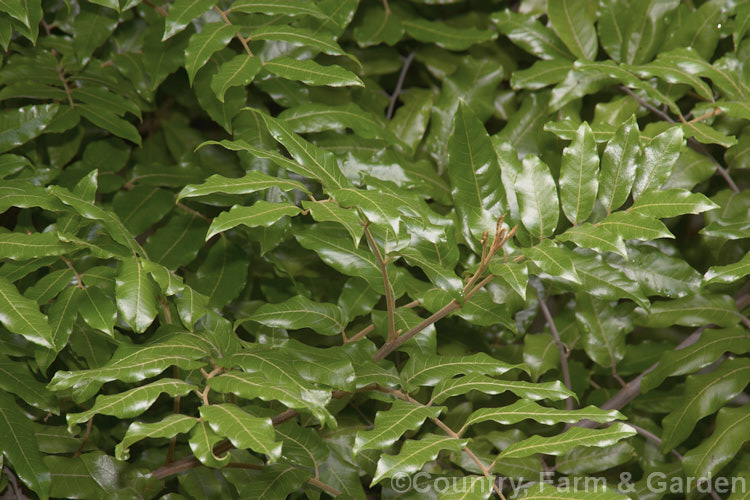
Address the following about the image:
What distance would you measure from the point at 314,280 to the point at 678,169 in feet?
2.27

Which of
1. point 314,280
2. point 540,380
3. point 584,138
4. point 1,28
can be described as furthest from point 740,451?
point 1,28

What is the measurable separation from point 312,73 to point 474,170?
288 millimetres

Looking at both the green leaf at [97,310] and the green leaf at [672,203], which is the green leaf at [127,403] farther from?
the green leaf at [672,203]

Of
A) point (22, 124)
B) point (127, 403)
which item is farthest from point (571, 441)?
point (22, 124)

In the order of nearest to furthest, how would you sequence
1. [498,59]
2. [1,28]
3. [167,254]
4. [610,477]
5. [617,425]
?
[617,425], [1,28], [167,254], [610,477], [498,59]

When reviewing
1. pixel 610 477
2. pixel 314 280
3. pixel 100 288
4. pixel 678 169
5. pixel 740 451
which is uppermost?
pixel 678 169

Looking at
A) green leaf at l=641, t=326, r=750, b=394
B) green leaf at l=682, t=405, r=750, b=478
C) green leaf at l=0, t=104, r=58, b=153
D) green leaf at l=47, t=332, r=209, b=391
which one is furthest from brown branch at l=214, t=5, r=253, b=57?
green leaf at l=682, t=405, r=750, b=478

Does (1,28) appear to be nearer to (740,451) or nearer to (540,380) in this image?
(540,380)

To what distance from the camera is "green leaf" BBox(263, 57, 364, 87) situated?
1050 mm

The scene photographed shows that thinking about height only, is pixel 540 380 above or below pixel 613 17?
below

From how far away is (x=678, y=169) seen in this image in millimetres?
1255

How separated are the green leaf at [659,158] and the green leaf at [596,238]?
136 millimetres

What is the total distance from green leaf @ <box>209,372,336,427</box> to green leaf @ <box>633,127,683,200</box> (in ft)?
1.70

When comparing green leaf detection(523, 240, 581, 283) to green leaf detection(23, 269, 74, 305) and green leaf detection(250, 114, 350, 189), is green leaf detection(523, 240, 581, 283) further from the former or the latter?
green leaf detection(23, 269, 74, 305)
